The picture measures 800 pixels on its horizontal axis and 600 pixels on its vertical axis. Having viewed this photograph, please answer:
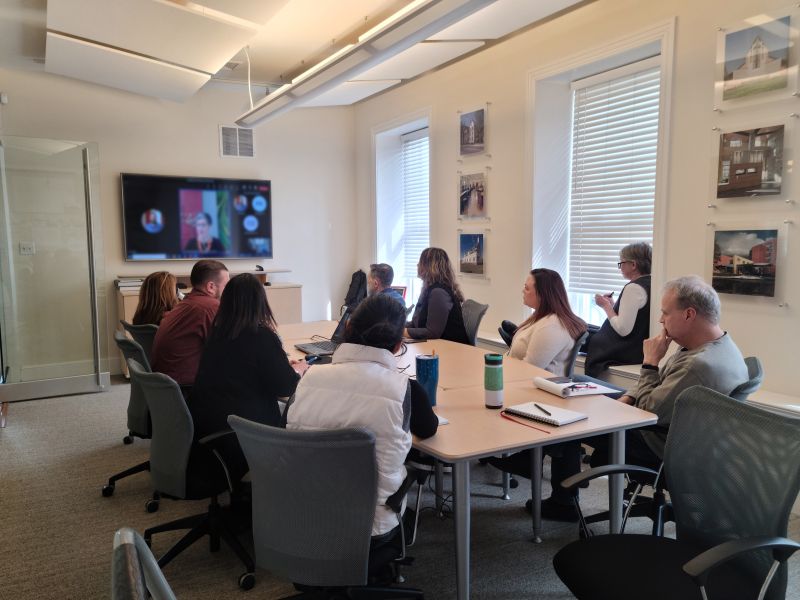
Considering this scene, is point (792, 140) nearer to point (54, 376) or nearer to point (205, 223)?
point (205, 223)

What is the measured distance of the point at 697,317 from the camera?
8.05 ft

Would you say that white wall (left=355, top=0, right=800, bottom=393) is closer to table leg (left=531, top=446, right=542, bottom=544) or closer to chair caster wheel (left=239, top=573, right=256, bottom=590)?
table leg (left=531, top=446, right=542, bottom=544)

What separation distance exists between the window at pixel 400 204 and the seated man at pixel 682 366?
4118mm

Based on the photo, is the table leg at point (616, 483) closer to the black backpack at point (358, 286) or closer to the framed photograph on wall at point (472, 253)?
the framed photograph on wall at point (472, 253)

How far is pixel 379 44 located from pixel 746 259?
2.32 metres

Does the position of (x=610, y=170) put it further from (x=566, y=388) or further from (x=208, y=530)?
(x=208, y=530)

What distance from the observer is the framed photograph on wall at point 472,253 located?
527 centimetres

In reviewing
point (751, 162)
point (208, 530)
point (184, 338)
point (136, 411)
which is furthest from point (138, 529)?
point (751, 162)

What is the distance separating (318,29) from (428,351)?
2931 mm

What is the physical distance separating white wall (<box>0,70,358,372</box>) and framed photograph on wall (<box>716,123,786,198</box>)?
469 centimetres

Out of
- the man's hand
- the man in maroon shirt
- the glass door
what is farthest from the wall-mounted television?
the man's hand

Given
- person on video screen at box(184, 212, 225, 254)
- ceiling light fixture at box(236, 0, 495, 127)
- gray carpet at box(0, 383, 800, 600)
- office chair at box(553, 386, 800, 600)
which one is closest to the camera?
office chair at box(553, 386, 800, 600)

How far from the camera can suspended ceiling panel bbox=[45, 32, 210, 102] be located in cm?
456

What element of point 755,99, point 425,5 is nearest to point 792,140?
point 755,99
